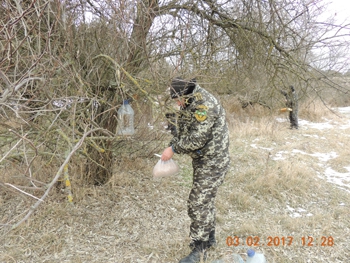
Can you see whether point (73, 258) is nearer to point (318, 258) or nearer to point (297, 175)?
point (318, 258)

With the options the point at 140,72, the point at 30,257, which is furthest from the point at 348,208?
the point at 30,257

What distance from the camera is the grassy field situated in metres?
2.93

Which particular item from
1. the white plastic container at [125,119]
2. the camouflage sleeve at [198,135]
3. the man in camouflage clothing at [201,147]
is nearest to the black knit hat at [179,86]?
the man in camouflage clothing at [201,147]

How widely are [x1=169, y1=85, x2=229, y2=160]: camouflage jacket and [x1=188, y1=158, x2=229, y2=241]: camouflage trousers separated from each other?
0.37 ft

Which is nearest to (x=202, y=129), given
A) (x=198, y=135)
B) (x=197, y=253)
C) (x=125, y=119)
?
(x=198, y=135)

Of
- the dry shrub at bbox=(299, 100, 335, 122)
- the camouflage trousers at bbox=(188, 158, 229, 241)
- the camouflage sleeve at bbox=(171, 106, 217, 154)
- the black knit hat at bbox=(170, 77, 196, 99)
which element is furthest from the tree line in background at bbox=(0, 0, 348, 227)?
the dry shrub at bbox=(299, 100, 335, 122)

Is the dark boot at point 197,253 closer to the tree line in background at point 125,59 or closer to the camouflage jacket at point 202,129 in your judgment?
the camouflage jacket at point 202,129

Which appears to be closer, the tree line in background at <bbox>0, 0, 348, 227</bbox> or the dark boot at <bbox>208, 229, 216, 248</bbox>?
the tree line in background at <bbox>0, 0, 348, 227</bbox>

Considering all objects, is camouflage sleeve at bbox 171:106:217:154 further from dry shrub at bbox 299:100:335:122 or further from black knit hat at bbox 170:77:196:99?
dry shrub at bbox 299:100:335:122

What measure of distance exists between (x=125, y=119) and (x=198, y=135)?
114cm

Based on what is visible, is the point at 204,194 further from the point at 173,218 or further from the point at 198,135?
the point at 173,218

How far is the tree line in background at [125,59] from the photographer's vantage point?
7.41 feet

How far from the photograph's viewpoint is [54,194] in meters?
3.75

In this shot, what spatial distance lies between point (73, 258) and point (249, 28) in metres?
3.85
